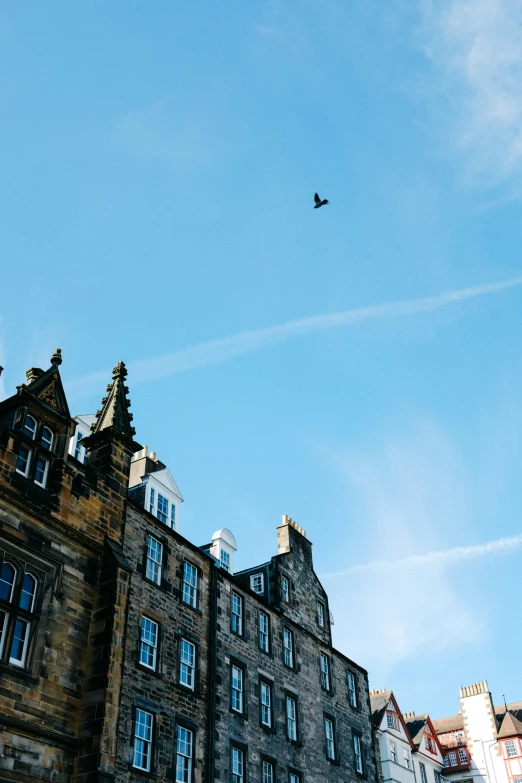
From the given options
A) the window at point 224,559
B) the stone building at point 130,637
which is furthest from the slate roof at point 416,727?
the window at point 224,559

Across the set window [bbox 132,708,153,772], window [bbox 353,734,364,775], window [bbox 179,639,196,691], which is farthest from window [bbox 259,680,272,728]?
window [bbox 353,734,364,775]

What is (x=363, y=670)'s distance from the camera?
137 ft

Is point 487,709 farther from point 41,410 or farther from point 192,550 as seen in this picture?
point 41,410

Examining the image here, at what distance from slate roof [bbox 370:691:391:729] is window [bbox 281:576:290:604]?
17175mm

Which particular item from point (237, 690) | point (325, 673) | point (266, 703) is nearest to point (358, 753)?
point (325, 673)

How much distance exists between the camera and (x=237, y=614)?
3266cm

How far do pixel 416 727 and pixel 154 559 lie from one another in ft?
127

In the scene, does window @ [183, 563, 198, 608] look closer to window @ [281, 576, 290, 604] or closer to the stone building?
the stone building

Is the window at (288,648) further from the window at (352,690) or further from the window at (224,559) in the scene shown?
A: the window at (352,690)

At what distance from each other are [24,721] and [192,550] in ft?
38.4

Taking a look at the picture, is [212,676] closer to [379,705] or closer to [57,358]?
[57,358]

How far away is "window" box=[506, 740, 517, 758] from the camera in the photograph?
203ft

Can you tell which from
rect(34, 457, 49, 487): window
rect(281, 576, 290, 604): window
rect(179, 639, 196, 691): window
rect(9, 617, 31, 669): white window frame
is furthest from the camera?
rect(281, 576, 290, 604): window

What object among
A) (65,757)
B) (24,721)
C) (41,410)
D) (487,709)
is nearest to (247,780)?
(65,757)
